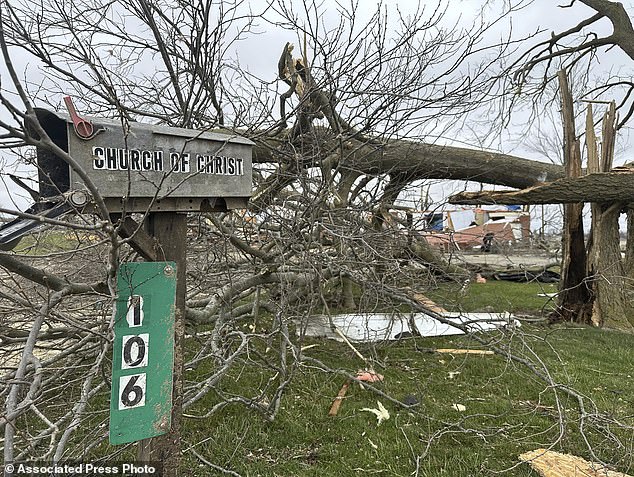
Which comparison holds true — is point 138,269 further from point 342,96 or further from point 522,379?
point 522,379

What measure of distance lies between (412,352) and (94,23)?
16.0ft

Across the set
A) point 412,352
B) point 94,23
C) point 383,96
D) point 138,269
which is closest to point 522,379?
point 412,352

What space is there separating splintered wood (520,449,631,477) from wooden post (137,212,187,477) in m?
2.23

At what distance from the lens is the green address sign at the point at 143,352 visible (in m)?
1.84

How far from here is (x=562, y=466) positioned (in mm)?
3107

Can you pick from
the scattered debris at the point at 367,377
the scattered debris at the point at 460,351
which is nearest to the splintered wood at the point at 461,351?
the scattered debris at the point at 460,351

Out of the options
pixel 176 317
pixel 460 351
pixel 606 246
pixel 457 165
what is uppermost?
pixel 457 165

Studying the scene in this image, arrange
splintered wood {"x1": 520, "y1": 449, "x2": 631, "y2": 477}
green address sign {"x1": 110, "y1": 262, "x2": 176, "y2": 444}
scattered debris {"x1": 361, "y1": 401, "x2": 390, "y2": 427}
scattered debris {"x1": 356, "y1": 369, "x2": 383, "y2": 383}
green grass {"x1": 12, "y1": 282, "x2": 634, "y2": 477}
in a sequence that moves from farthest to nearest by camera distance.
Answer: scattered debris {"x1": 356, "y1": 369, "x2": 383, "y2": 383}, scattered debris {"x1": 361, "y1": 401, "x2": 390, "y2": 427}, green grass {"x1": 12, "y1": 282, "x2": 634, "y2": 477}, splintered wood {"x1": 520, "y1": 449, "x2": 631, "y2": 477}, green address sign {"x1": 110, "y1": 262, "x2": 176, "y2": 444}

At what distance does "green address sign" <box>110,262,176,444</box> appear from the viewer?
6.05 feet

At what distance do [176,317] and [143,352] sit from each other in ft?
0.94

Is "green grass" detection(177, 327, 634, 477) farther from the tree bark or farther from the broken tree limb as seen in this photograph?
the broken tree limb

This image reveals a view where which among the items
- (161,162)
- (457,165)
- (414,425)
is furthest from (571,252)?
(161,162)

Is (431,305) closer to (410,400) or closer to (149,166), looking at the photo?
(410,400)

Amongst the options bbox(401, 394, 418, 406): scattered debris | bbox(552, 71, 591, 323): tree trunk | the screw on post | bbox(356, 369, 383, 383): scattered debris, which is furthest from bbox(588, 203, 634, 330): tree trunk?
the screw on post
